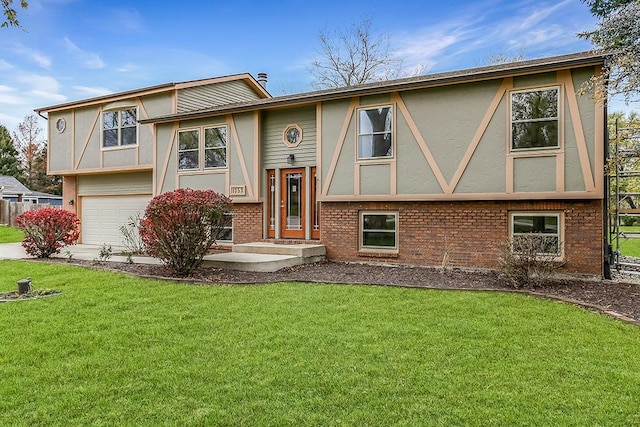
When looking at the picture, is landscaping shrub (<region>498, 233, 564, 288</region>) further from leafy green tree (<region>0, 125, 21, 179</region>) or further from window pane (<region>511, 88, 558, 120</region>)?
leafy green tree (<region>0, 125, 21, 179</region>)

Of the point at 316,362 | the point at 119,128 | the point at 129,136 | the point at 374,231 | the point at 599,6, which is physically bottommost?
the point at 316,362

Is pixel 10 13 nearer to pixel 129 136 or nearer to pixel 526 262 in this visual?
pixel 526 262

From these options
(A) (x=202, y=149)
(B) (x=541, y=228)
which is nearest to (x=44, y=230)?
(A) (x=202, y=149)

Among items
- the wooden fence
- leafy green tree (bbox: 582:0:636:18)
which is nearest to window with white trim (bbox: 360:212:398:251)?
leafy green tree (bbox: 582:0:636:18)

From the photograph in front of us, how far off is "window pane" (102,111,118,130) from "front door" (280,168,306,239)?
768 centimetres

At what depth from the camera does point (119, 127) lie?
51.2ft

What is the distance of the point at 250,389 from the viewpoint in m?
3.44

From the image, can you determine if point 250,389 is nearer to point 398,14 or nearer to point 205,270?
point 205,270

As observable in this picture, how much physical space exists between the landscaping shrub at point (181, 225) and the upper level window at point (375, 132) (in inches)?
151

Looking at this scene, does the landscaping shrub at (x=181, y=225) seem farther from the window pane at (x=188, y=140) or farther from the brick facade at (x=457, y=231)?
the window pane at (x=188, y=140)

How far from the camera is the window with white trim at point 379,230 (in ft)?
33.9

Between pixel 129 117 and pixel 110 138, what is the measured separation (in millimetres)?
1176

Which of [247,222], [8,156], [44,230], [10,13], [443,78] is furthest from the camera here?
[8,156]

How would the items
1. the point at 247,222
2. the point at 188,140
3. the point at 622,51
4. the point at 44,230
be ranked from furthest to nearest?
the point at 188,140
the point at 247,222
the point at 44,230
the point at 622,51
